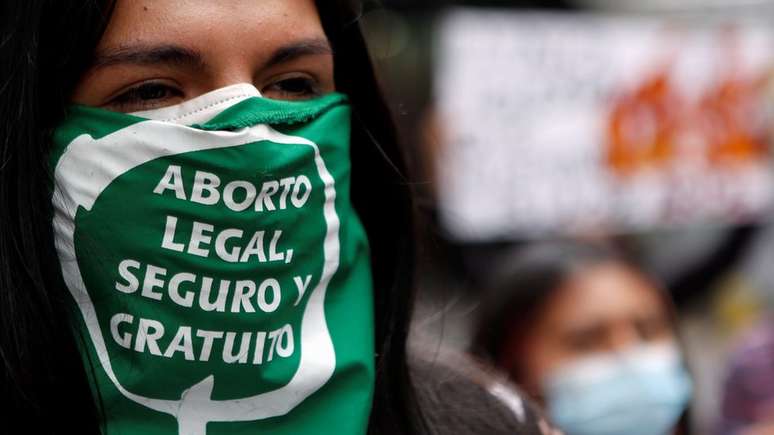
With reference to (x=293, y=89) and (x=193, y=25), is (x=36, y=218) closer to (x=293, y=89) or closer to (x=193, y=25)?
(x=193, y=25)

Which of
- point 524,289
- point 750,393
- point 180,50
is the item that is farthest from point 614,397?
point 180,50

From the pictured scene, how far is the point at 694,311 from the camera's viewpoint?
7289 mm

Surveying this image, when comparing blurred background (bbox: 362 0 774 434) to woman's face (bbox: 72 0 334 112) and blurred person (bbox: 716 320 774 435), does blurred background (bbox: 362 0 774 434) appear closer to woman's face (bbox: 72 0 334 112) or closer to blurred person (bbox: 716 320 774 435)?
blurred person (bbox: 716 320 774 435)

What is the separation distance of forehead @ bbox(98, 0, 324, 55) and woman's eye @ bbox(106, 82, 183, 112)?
75 millimetres

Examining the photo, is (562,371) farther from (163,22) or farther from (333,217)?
(163,22)

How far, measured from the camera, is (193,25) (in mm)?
1740

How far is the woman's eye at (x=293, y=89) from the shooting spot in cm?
190

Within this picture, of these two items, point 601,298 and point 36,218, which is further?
point 601,298

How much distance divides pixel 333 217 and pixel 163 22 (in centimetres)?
41

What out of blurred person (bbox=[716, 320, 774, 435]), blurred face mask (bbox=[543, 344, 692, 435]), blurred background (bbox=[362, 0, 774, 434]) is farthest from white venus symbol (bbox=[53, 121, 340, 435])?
blurred person (bbox=[716, 320, 774, 435])

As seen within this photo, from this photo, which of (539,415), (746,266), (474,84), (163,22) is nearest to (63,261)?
Answer: (163,22)

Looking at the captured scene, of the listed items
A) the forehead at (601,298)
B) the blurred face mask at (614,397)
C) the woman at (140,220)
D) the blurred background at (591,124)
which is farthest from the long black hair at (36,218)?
the blurred background at (591,124)

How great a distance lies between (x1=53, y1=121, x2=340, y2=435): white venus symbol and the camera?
169 centimetres

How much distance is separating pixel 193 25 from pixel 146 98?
14 centimetres
